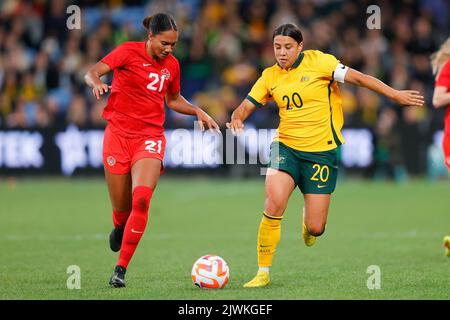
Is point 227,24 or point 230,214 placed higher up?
point 227,24

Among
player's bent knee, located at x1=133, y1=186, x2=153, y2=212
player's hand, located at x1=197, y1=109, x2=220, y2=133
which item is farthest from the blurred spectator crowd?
player's bent knee, located at x1=133, y1=186, x2=153, y2=212

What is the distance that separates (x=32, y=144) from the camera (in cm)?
2225

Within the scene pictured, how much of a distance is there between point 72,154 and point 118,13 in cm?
585

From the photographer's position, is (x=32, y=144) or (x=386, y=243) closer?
(x=386, y=243)

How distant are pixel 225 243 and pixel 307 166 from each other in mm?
3542

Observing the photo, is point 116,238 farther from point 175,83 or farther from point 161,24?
point 161,24

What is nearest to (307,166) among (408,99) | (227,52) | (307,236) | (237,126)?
(237,126)

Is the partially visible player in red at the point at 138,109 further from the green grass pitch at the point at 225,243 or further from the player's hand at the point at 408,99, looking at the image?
the player's hand at the point at 408,99

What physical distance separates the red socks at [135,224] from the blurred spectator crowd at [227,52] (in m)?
13.3

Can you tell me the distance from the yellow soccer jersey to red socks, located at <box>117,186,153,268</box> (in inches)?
54.5
